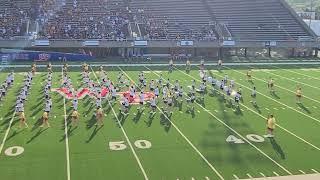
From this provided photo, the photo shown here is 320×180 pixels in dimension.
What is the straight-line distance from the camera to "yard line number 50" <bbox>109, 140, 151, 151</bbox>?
16.7m

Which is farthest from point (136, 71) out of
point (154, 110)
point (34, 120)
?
point (34, 120)

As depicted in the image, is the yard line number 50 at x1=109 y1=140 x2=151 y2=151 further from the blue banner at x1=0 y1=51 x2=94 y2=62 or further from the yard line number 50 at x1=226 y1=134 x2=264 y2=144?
the blue banner at x1=0 y1=51 x2=94 y2=62

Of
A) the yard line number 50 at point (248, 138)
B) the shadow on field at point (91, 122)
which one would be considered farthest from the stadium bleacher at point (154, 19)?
the yard line number 50 at point (248, 138)

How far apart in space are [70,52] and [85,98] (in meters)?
17.5

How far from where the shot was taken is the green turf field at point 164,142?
14.7 metres

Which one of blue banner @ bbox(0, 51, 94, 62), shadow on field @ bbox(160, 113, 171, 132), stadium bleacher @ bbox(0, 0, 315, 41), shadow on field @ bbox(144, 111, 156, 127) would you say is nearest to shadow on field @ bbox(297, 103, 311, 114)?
shadow on field @ bbox(160, 113, 171, 132)

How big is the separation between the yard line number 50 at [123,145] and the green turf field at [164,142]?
3 cm

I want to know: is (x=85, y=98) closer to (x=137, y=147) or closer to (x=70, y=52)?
(x=137, y=147)

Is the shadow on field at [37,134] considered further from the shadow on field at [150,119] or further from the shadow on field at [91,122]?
the shadow on field at [150,119]

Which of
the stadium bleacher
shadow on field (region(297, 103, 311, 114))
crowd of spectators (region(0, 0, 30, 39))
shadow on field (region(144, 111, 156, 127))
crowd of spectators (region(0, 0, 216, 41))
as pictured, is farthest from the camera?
the stadium bleacher

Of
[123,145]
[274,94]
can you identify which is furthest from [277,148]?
[274,94]

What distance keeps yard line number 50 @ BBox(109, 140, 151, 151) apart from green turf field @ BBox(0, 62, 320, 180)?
1.3 inches

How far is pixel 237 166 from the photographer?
1514 cm

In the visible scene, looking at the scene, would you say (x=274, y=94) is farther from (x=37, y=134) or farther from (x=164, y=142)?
(x=37, y=134)
